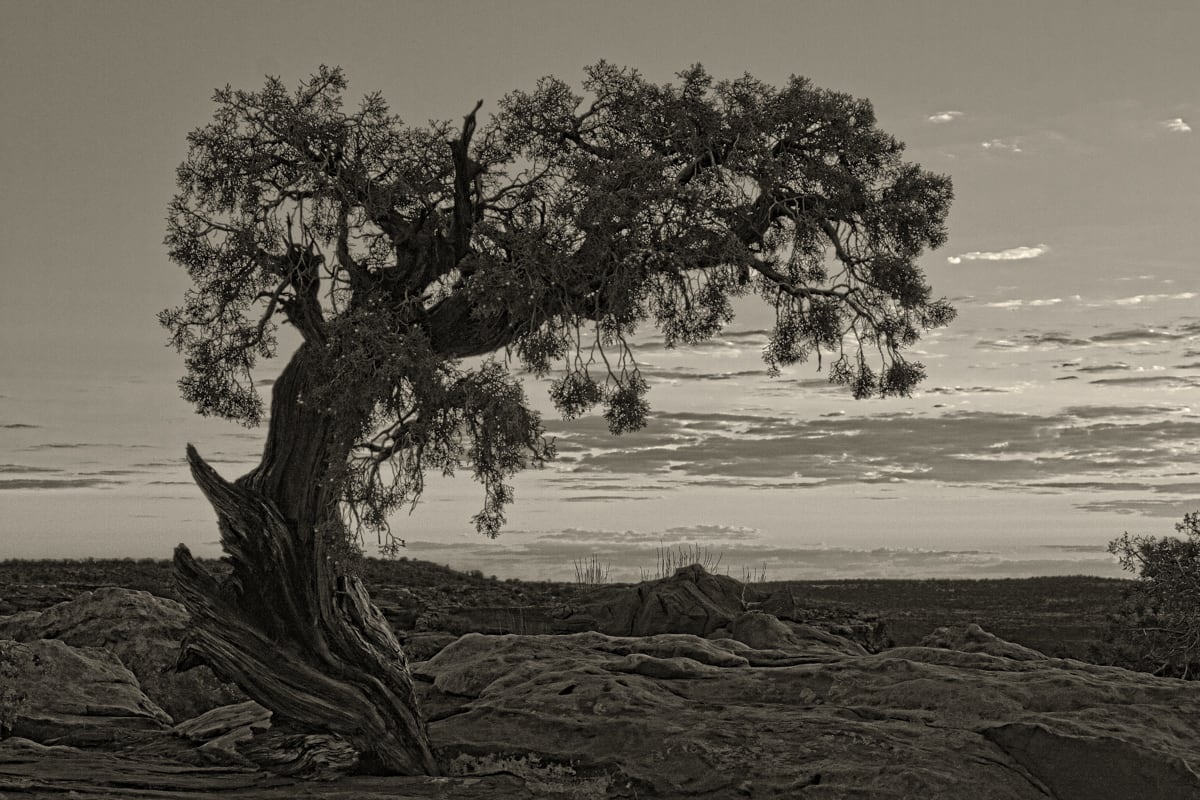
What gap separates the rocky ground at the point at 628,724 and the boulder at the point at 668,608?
28.6 feet

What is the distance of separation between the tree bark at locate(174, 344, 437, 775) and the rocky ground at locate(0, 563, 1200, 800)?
4.26 feet

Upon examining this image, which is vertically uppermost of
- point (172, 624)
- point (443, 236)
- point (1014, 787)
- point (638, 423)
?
point (443, 236)

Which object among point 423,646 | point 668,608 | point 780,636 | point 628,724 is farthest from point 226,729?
point 668,608

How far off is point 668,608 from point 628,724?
16.5 m

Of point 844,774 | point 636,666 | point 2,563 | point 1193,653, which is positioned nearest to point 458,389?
point 844,774

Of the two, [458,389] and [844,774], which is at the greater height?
[458,389]

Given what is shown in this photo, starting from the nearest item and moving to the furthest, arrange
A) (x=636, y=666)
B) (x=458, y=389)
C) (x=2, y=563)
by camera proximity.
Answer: (x=458, y=389) < (x=636, y=666) < (x=2, y=563)

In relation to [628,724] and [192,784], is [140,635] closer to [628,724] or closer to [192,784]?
[192,784]

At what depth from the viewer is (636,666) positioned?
2047 centimetres

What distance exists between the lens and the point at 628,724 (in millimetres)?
16891

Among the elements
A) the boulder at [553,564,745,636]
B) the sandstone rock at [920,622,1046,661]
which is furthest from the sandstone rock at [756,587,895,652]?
the sandstone rock at [920,622,1046,661]

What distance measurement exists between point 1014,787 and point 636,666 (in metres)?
7.28

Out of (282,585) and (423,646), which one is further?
(423,646)

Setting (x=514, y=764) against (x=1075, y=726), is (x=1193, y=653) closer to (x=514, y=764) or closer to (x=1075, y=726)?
(x=1075, y=726)
